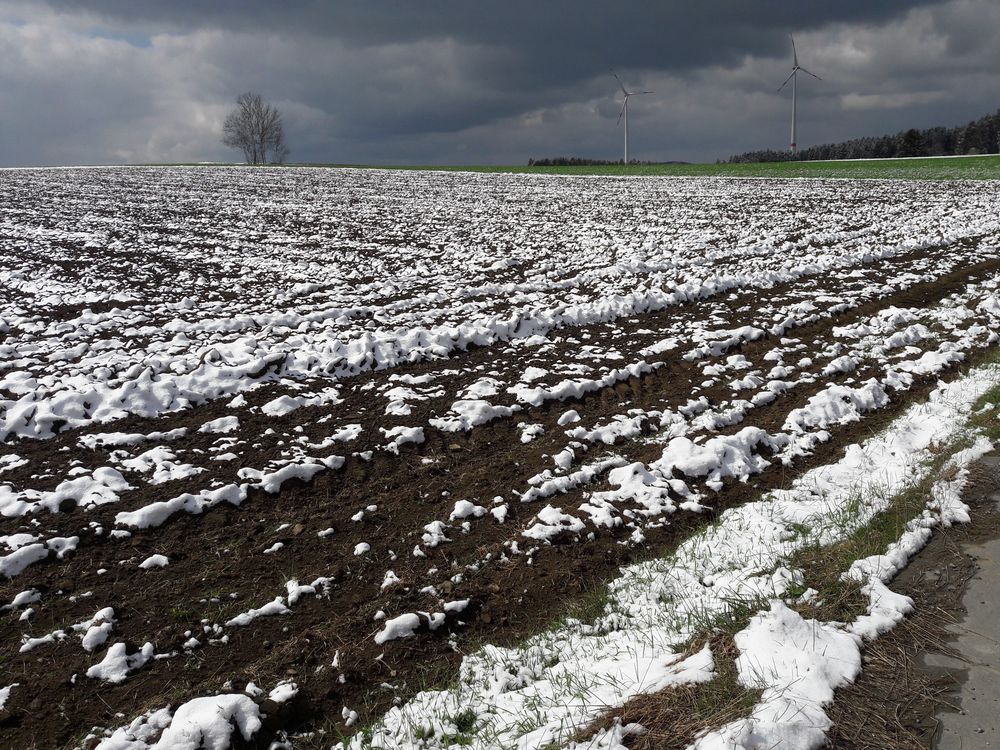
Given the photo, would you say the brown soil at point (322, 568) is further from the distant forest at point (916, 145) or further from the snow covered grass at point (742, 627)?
the distant forest at point (916, 145)

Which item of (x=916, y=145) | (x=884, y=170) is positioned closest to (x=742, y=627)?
(x=884, y=170)

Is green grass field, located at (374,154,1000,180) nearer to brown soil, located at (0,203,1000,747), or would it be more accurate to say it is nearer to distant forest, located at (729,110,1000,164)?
distant forest, located at (729,110,1000,164)

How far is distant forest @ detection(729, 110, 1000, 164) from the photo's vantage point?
268ft

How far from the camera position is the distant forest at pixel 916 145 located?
81750 mm

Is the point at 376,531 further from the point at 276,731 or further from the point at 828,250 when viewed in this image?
the point at 828,250

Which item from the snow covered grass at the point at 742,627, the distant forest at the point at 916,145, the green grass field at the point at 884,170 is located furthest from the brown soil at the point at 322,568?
the distant forest at the point at 916,145

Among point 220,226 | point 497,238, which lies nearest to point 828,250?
point 497,238

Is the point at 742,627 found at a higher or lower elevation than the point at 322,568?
higher

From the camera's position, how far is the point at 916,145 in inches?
3172

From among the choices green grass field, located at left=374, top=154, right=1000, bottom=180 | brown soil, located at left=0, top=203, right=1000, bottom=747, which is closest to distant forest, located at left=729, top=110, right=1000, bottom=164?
green grass field, located at left=374, top=154, right=1000, bottom=180

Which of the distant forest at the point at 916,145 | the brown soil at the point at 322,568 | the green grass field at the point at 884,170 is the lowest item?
the brown soil at the point at 322,568

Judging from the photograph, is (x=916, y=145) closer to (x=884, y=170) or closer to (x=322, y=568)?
(x=884, y=170)

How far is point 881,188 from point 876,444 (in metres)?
35.4

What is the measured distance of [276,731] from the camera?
138 inches
